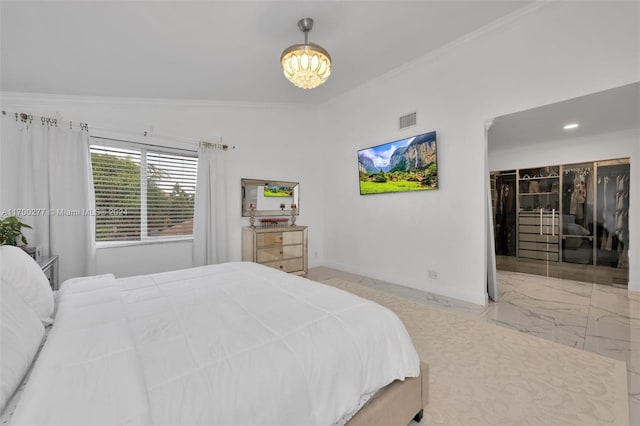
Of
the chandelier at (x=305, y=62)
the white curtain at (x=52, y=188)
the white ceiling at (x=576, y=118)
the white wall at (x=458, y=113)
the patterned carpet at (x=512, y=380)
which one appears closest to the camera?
the patterned carpet at (x=512, y=380)

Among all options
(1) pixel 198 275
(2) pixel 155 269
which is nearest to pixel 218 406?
(1) pixel 198 275

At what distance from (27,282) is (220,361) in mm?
1233

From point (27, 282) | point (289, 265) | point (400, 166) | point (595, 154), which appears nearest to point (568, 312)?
point (400, 166)

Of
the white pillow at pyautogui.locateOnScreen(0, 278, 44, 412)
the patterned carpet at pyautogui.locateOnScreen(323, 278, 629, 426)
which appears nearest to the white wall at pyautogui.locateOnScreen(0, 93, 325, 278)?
the white pillow at pyautogui.locateOnScreen(0, 278, 44, 412)

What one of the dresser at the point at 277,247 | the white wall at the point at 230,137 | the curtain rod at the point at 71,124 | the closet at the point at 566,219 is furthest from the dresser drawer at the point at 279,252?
the closet at the point at 566,219

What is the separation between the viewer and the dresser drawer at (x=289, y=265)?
13.3ft

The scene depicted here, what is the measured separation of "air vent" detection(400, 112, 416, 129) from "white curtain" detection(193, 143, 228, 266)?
8.87 ft

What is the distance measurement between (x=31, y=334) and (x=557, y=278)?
583cm

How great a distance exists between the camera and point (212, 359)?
3.05 ft

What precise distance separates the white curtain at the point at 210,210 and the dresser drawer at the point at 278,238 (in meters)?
0.55

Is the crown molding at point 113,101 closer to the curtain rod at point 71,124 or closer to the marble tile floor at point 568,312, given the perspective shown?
the curtain rod at point 71,124

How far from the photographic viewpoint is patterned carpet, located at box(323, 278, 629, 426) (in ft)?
4.71

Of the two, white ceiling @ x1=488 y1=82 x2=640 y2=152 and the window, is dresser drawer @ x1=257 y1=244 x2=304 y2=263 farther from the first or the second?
white ceiling @ x1=488 y1=82 x2=640 y2=152

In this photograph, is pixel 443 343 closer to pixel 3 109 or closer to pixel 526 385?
pixel 526 385
